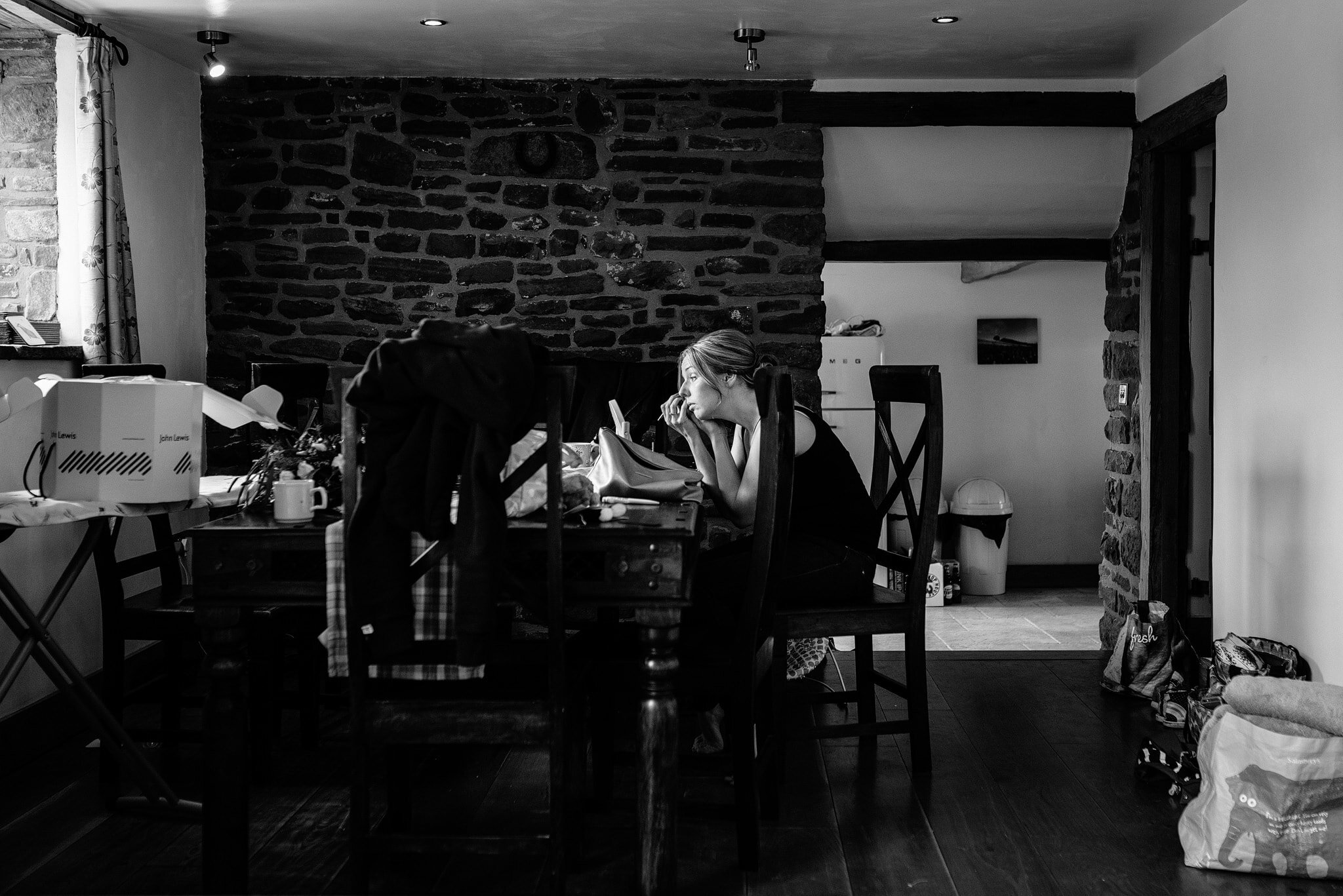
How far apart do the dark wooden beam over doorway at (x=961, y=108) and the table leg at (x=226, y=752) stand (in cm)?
356

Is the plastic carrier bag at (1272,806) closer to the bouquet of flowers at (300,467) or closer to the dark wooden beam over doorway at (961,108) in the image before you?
the bouquet of flowers at (300,467)

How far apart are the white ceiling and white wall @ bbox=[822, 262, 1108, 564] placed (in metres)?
2.74

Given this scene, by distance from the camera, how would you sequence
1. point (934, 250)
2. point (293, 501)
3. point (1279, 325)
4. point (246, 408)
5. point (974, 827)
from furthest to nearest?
point (934, 250) → point (1279, 325) → point (974, 827) → point (246, 408) → point (293, 501)

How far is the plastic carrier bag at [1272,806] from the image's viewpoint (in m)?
2.41

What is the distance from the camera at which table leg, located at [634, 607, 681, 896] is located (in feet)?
7.16

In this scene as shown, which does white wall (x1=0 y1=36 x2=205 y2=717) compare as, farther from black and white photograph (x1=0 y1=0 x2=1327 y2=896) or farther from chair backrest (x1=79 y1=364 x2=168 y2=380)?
chair backrest (x1=79 y1=364 x2=168 y2=380)

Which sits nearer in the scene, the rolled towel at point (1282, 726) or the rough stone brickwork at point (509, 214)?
the rolled towel at point (1282, 726)

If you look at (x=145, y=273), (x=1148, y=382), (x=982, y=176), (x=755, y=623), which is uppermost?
(x=982, y=176)

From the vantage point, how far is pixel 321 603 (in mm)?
2219

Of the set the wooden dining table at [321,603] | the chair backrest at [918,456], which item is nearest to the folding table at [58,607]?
the wooden dining table at [321,603]

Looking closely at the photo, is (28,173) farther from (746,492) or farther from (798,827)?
(798,827)

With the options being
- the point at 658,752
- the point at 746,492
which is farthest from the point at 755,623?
the point at 746,492

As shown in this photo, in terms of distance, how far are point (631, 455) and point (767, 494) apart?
0.65 m

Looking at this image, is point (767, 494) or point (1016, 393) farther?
point (1016, 393)
